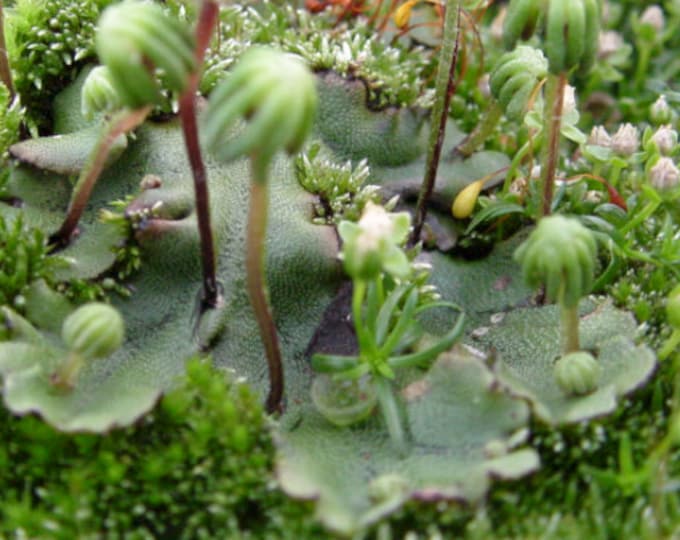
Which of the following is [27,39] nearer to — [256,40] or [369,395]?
[256,40]

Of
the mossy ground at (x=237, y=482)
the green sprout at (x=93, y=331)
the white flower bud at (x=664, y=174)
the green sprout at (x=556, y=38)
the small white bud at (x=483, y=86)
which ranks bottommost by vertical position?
the mossy ground at (x=237, y=482)

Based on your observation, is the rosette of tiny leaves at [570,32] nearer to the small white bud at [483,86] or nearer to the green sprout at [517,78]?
the green sprout at [517,78]

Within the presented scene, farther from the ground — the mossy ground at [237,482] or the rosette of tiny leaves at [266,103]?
the rosette of tiny leaves at [266,103]

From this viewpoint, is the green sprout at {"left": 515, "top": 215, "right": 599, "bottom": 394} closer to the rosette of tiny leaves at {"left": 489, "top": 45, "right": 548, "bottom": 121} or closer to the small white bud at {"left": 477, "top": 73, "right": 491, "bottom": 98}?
the rosette of tiny leaves at {"left": 489, "top": 45, "right": 548, "bottom": 121}

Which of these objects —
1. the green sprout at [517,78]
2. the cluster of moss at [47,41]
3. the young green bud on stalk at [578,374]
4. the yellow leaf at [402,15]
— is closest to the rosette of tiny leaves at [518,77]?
the green sprout at [517,78]

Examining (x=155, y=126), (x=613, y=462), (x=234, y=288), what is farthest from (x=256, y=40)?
(x=613, y=462)

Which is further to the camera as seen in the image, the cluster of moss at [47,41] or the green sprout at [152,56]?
the cluster of moss at [47,41]

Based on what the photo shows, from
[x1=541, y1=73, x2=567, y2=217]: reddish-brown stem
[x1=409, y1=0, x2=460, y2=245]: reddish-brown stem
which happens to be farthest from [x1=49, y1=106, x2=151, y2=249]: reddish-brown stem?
[x1=541, y1=73, x2=567, y2=217]: reddish-brown stem
